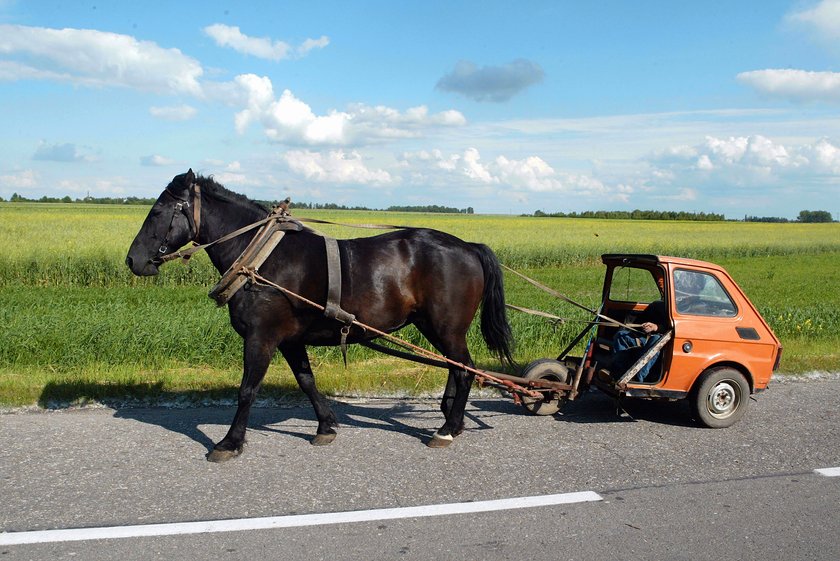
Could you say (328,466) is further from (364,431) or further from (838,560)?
(838,560)

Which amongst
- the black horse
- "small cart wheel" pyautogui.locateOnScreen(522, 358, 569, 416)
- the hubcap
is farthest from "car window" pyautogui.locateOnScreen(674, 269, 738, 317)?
the black horse

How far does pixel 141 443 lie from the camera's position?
18.0 ft

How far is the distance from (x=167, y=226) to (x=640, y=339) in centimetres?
453

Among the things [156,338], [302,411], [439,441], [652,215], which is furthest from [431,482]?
[652,215]

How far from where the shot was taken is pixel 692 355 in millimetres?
6398

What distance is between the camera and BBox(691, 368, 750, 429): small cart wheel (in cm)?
639

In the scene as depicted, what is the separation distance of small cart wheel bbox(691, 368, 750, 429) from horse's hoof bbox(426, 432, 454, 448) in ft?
7.75

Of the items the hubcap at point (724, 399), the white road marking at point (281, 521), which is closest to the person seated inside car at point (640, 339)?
the hubcap at point (724, 399)

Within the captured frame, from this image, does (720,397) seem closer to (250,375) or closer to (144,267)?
(250,375)

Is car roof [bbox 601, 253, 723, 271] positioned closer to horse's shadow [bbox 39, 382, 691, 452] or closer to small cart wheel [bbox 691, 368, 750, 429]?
small cart wheel [bbox 691, 368, 750, 429]

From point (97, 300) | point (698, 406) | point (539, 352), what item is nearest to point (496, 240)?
point (97, 300)

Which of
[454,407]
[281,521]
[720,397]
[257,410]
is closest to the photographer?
[281,521]

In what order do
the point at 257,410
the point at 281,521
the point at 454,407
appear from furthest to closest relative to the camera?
the point at 257,410, the point at 454,407, the point at 281,521

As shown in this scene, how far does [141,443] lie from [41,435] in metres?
0.84
